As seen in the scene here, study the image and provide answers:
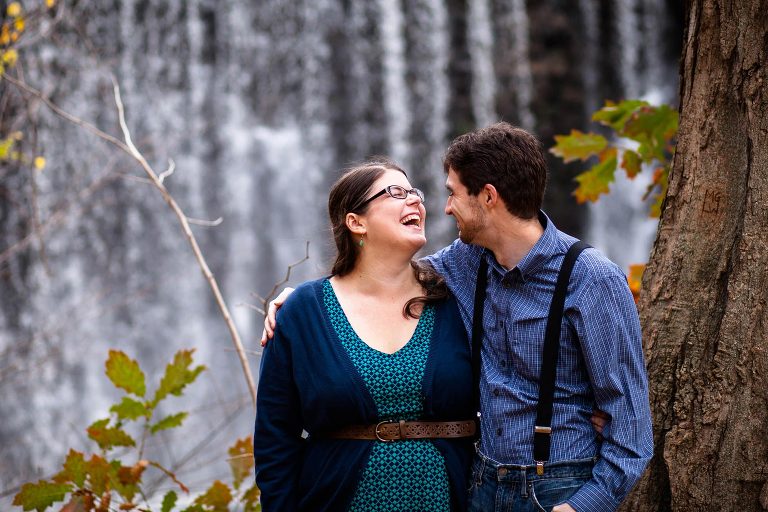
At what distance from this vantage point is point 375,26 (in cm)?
1071

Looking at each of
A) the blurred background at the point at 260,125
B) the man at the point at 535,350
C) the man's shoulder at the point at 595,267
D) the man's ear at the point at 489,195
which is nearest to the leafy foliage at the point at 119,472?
the man at the point at 535,350

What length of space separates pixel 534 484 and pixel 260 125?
8.98 meters

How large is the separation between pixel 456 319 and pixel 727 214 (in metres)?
0.72

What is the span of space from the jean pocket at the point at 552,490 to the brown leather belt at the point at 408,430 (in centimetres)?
24

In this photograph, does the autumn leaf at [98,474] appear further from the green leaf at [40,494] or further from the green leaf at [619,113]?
the green leaf at [619,113]

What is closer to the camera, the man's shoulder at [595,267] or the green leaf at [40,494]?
the man's shoulder at [595,267]

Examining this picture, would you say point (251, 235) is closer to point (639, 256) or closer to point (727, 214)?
point (639, 256)

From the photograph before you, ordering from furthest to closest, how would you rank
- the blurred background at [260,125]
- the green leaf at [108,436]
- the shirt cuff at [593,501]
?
the blurred background at [260,125] < the green leaf at [108,436] < the shirt cuff at [593,501]

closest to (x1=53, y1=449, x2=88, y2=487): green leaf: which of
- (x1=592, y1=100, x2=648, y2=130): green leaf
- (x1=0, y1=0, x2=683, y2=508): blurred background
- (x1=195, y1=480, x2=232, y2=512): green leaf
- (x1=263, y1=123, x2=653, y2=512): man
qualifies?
(x1=195, y1=480, x2=232, y2=512): green leaf

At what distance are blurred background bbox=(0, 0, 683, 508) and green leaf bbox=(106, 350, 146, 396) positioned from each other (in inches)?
252

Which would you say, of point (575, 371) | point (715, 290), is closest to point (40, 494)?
point (575, 371)

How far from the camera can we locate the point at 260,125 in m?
10.6

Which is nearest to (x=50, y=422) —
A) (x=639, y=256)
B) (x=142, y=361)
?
(x=142, y=361)

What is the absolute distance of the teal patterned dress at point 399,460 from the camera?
2090 millimetres
